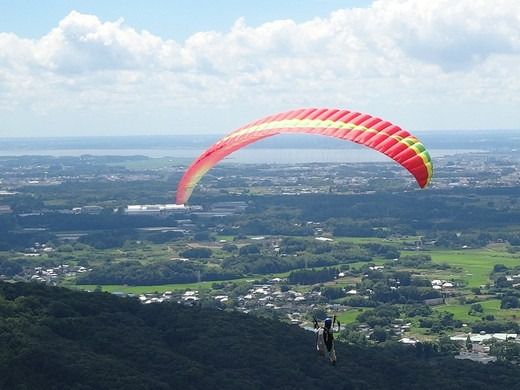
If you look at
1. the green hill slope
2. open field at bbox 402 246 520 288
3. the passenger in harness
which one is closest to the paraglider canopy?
the passenger in harness

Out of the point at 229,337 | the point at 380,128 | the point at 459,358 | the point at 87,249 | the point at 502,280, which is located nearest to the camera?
the point at 380,128

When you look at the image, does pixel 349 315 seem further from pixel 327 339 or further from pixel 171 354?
pixel 327 339

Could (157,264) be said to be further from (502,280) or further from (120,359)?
(120,359)

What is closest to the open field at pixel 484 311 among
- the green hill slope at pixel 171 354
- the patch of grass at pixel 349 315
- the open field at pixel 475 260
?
the patch of grass at pixel 349 315

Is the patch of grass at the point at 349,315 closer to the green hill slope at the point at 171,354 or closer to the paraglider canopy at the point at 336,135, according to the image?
the green hill slope at the point at 171,354

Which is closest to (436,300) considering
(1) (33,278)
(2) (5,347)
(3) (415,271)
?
(3) (415,271)

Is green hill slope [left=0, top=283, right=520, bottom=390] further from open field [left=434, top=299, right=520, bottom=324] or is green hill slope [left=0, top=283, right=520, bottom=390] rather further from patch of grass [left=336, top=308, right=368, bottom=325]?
open field [left=434, top=299, right=520, bottom=324]
